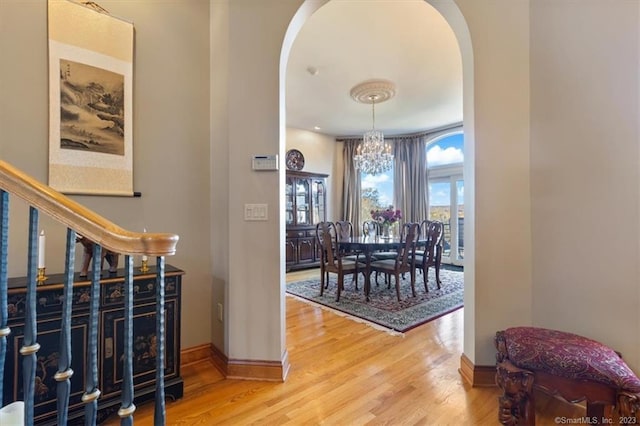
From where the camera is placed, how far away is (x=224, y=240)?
7.25 ft

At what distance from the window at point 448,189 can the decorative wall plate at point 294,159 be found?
2975 mm

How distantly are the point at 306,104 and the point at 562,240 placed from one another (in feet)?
14.1

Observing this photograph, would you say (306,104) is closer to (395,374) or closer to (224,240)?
(224,240)

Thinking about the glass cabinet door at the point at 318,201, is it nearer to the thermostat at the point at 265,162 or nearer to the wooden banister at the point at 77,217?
the thermostat at the point at 265,162

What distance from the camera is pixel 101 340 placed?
5.34 ft

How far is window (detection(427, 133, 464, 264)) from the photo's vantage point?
647cm

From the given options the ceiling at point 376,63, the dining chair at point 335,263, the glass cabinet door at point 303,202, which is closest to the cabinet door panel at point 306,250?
the glass cabinet door at point 303,202

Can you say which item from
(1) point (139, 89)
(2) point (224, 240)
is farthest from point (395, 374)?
(1) point (139, 89)

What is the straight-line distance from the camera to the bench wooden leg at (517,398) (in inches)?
56.4

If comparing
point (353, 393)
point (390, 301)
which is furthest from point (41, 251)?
point (390, 301)

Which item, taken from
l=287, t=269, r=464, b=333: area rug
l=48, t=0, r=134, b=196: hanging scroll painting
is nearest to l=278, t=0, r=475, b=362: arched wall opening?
l=287, t=269, r=464, b=333: area rug

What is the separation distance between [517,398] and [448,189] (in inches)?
227

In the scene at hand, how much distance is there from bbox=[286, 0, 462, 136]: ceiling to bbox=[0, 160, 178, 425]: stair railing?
107 inches

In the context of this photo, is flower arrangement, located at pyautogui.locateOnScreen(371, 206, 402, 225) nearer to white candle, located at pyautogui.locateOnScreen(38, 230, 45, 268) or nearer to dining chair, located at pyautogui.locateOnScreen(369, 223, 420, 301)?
dining chair, located at pyautogui.locateOnScreen(369, 223, 420, 301)
